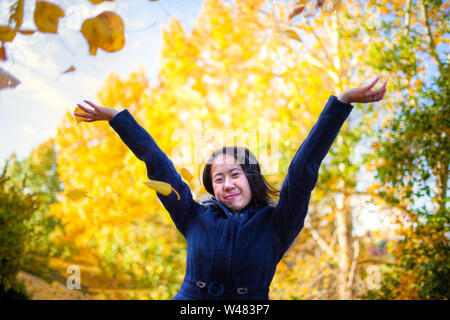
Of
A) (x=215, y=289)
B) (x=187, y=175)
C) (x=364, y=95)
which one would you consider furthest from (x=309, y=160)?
(x=215, y=289)

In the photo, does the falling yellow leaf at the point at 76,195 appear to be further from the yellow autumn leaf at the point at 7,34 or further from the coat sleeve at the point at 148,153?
the yellow autumn leaf at the point at 7,34

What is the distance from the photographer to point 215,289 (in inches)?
47.1

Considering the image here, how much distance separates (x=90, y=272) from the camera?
32.1ft

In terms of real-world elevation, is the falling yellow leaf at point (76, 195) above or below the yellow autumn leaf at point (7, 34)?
below

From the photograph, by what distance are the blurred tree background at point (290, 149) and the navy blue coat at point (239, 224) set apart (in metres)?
0.18

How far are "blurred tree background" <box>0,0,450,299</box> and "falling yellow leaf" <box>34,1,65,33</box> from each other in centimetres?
1

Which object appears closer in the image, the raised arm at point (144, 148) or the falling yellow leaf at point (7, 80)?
the falling yellow leaf at point (7, 80)

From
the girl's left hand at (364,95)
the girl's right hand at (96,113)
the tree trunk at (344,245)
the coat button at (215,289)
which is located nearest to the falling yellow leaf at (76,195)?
the girl's right hand at (96,113)

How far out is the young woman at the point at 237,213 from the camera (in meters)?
1.21

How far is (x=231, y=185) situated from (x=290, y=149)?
320cm

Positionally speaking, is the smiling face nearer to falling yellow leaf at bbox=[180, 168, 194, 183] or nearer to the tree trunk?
falling yellow leaf at bbox=[180, 168, 194, 183]
